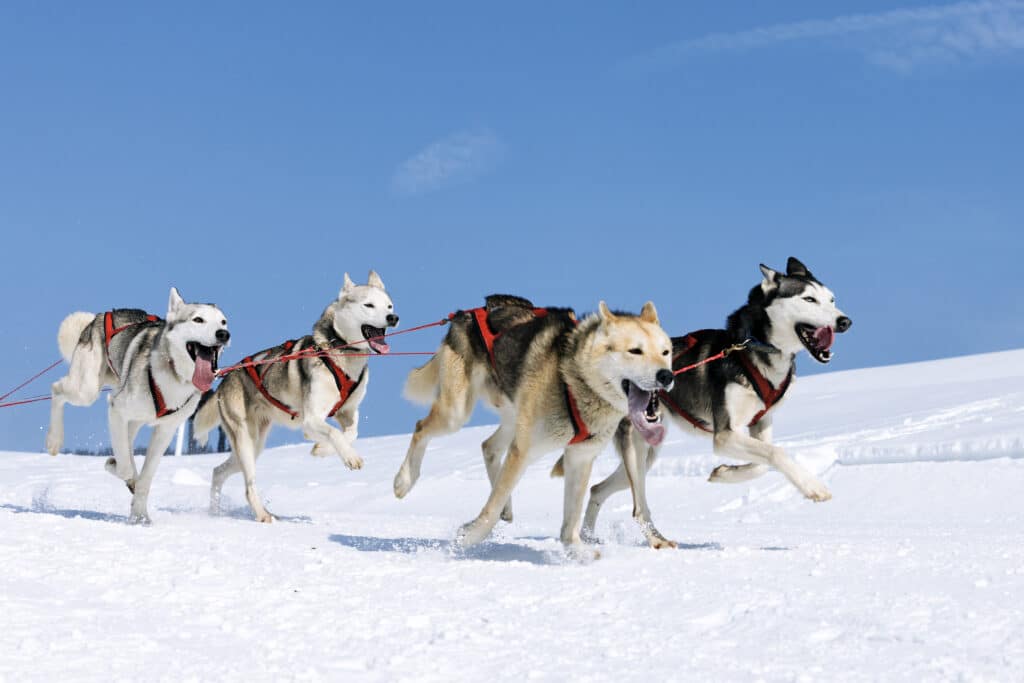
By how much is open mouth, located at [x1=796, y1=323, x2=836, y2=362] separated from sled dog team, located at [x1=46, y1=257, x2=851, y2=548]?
11 millimetres

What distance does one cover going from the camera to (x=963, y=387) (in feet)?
45.1

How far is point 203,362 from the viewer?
6926mm

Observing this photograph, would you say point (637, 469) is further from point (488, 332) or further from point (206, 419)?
point (206, 419)

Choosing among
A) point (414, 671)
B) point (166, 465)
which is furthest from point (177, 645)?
point (166, 465)

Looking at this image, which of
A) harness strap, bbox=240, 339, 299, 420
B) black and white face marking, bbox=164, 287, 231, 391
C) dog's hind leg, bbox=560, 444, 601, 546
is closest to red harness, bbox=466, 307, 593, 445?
dog's hind leg, bbox=560, 444, 601, 546

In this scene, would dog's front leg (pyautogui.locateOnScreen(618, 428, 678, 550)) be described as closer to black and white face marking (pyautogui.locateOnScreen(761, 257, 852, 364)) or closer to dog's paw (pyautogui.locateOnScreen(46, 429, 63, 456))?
black and white face marking (pyautogui.locateOnScreen(761, 257, 852, 364))

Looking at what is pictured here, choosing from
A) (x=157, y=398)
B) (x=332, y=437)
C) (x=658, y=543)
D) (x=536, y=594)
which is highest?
(x=157, y=398)

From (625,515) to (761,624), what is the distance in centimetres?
495

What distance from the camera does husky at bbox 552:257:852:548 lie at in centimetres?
616

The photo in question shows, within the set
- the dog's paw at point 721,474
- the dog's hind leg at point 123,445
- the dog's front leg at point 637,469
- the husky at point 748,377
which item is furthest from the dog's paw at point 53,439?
the dog's paw at point 721,474

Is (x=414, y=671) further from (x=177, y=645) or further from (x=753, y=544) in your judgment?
(x=753, y=544)

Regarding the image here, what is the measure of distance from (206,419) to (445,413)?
347 cm

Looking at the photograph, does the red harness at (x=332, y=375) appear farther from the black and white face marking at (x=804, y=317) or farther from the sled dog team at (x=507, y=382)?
the black and white face marking at (x=804, y=317)

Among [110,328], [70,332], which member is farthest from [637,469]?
[70,332]
